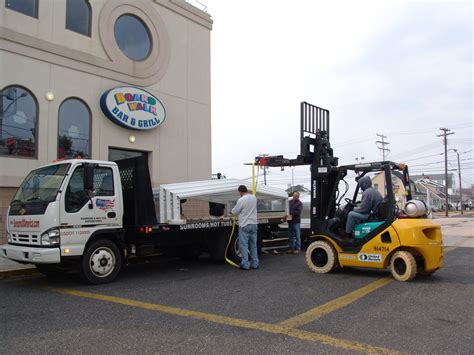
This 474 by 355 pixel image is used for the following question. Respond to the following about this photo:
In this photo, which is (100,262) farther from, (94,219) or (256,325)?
(256,325)

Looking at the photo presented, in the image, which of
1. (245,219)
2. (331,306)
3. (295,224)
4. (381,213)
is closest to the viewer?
(331,306)

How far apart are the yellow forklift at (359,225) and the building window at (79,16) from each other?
736 cm

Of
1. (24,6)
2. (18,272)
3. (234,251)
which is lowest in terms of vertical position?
(18,272)

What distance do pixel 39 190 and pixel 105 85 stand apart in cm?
615

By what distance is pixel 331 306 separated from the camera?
19.7ft

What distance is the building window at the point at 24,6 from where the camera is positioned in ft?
35.8

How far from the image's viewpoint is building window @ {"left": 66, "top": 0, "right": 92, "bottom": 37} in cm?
1233

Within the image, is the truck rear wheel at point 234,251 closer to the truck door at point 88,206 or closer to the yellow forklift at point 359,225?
the yellow forklift at point 359,225

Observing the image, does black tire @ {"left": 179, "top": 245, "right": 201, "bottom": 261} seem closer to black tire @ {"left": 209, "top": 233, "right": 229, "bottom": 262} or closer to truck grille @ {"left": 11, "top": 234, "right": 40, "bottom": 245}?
black tire @ {"left": 209, "top": 233, "right": 229, "bottom": 262}

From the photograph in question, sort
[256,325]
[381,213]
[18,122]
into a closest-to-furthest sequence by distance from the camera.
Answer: [256,325] < [381,213] < [18,122]

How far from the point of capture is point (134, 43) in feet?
47.1

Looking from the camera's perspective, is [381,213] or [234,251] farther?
[234,251]

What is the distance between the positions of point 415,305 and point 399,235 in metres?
1.85

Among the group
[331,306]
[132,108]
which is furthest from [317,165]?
[132,108]
